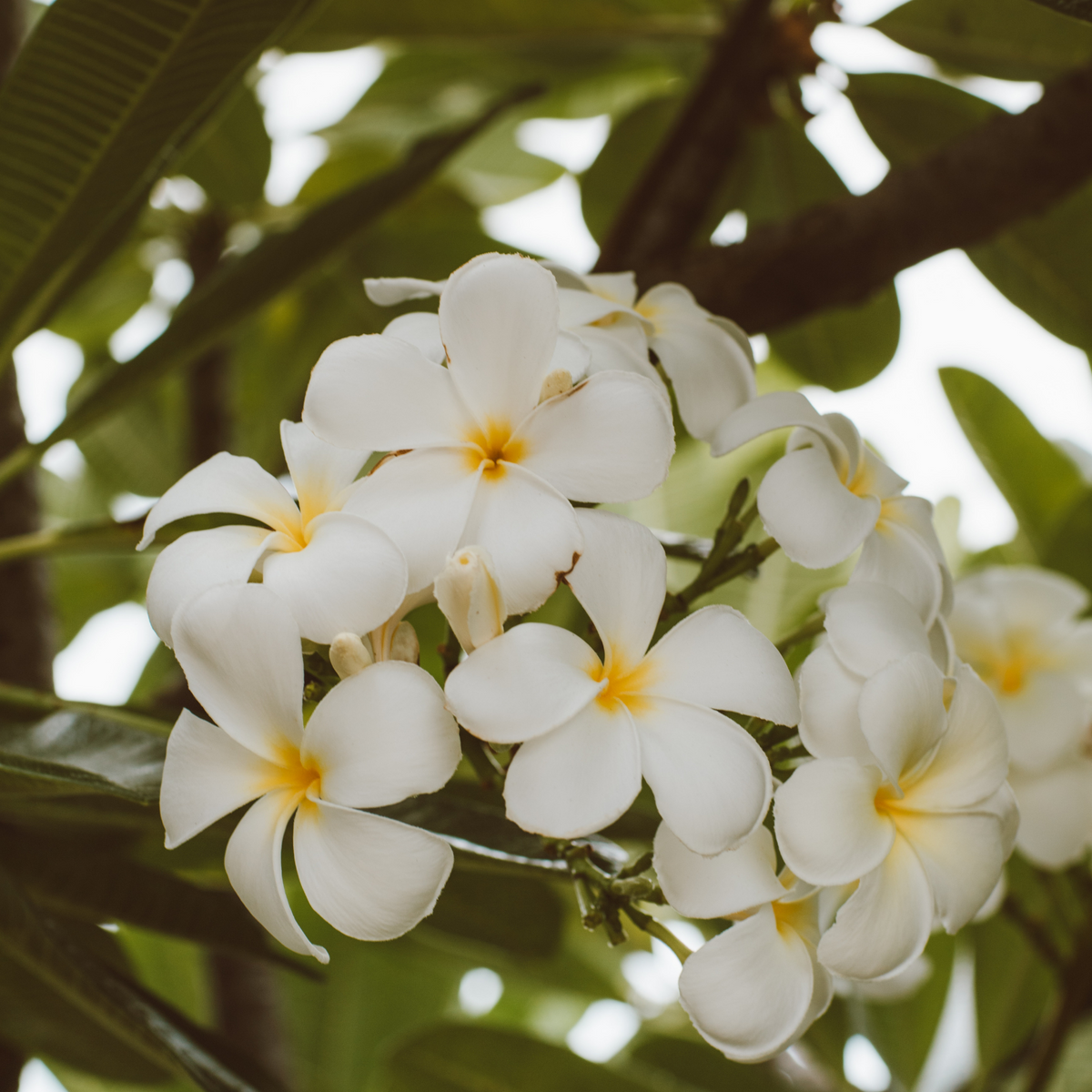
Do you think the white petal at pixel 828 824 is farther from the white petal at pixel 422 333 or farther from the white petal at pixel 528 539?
the white petal at pixel 422 333

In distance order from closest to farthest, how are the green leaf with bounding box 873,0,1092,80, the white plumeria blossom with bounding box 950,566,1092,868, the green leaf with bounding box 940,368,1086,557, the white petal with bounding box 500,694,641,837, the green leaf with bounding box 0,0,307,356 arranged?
the white petal with bounding box 500,694,641,837
the green leaf with bounding box 0,0,307,356
the white plumeria blossom with bounding box 950,566,1092,868
the green leaf with bounding box 873,0,1092,80
the green leaf with bounding box 940,368,1086,557

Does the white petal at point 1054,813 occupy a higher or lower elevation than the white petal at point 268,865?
lower

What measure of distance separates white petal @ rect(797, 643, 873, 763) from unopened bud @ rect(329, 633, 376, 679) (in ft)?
0.54

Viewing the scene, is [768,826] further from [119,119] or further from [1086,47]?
[1086,47]

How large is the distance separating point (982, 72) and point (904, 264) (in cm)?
36

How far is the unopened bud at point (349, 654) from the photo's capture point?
362 mm

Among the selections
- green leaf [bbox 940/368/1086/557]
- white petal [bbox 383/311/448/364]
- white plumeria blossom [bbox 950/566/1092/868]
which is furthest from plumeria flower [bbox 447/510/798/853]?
green leaf [bbox 940/368/1086/557]

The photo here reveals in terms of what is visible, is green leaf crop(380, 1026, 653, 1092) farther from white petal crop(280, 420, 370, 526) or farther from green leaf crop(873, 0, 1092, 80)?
green leaf crop(873, 0, 1092, 80)

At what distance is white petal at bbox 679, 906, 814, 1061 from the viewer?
1.22 ft

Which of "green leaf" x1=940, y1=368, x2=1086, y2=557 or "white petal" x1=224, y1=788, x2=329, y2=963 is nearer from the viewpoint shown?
"white petal" x1=224, y1=788, x2=329, y2=963

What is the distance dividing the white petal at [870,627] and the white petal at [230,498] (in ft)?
0.71

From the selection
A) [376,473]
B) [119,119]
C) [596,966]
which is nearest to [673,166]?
[119,119]

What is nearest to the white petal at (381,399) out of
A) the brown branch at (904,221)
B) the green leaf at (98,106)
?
the green leaf at (98,106)

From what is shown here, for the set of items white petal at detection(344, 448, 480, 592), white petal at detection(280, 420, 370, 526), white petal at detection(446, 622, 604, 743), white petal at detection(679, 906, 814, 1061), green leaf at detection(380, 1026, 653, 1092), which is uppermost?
white petal at detection(344, 448, 480, 592)
